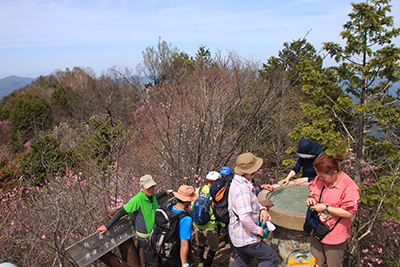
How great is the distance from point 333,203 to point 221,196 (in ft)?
3.94

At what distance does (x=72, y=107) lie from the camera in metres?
32.3

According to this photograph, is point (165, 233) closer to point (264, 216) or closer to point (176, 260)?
point (176, 260)

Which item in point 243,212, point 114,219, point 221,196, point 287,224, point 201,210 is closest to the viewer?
point 243,212

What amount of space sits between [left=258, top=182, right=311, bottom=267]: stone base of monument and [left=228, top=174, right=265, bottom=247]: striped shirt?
680mm

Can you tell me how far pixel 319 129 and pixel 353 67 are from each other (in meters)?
1.61

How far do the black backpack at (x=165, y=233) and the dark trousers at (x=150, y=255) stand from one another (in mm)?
277

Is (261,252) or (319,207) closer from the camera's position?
(319,207)

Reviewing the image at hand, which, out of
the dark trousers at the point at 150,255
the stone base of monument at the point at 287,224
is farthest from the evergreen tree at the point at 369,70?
the dark trousers at the point at 150,255

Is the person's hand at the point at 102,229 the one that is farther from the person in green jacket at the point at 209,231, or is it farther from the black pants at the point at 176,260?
the person in green jacket at the point at 209,231

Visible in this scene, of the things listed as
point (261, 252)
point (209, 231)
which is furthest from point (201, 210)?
point (261, 252)

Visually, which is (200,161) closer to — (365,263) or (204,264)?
(204,264)

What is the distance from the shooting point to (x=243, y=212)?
2492mm

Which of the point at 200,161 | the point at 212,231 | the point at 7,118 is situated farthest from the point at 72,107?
the point at 212,231

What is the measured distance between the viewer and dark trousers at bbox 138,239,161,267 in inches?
120
